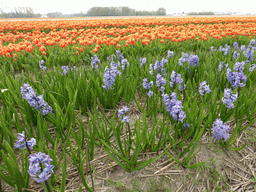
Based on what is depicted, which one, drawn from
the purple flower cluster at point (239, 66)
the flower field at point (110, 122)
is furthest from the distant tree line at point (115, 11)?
the purple flower cluster at point (239, 66)

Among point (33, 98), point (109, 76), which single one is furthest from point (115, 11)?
point (33, 98)

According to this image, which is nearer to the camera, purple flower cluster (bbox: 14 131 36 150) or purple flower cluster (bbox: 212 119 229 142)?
purple flower cluster (bbox: 14 131 36 150)

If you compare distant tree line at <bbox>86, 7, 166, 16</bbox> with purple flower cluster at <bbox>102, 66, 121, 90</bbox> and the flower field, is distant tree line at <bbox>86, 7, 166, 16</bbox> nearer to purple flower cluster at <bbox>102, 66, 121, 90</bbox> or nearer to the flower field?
the flower field

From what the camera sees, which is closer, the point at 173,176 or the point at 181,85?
the point at 173,176

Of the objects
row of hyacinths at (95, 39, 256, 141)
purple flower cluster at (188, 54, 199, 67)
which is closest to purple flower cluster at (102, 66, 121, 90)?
row of hyacinths at (95, 39, 256, 141)

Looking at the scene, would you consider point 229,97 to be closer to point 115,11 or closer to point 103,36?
point 103,36

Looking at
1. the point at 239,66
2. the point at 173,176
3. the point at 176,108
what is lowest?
the point at 173,176

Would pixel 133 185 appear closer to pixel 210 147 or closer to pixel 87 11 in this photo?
pixel 210 147

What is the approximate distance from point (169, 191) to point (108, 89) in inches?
63.6

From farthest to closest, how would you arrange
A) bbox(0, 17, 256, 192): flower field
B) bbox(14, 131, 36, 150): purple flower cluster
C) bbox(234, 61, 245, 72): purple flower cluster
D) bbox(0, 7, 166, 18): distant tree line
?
bbox(0, 7, 166, 18): distant tree line → bbox(234, 61, 245, 72): purple flower cluster → bbox(0, 17, 256, 192): flower field → bbox(14, 131, 36, 150): purple flower cluster

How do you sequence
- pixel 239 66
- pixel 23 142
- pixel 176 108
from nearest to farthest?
pixel 23 142
pixel 176 108
pixel 239 66

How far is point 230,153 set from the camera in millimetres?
2053

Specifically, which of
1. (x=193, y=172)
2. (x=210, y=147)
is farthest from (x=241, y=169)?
(x=193, y=172)

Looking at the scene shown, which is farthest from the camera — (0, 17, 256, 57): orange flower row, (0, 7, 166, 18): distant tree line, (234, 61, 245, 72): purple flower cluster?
(0, 7, 166, 18): distant tree line
